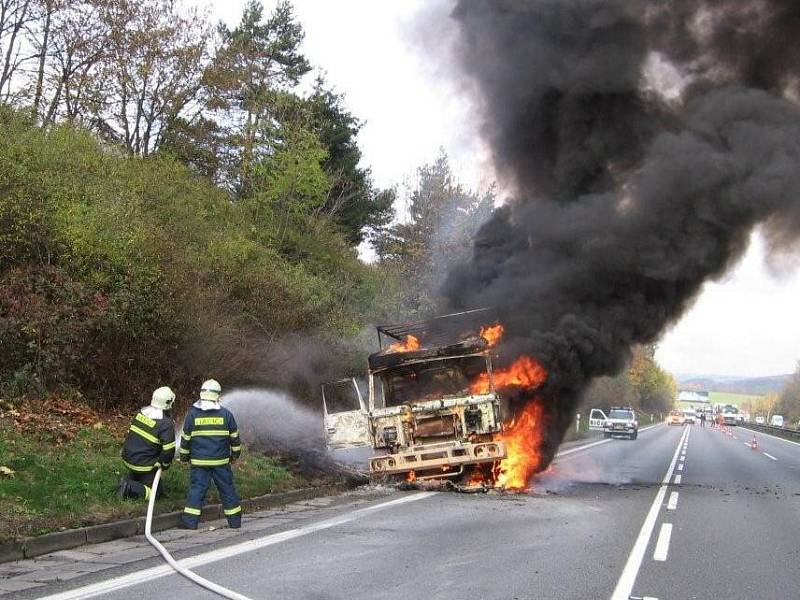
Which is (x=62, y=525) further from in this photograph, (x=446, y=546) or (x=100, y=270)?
(x=100, y=270)

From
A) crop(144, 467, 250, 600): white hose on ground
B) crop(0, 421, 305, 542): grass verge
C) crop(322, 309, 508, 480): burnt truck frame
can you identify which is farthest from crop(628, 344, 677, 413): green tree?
crop(144, 467, 250, 600): white hose on ground

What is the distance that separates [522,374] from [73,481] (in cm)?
795

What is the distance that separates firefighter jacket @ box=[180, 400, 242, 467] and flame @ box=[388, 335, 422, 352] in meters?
5.13

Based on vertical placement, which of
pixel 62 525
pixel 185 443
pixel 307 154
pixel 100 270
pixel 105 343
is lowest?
pixel 62 525

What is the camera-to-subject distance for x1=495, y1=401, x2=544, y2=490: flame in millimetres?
13117

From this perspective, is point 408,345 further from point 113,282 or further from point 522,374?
point 113,282

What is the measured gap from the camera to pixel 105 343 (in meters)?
13.1

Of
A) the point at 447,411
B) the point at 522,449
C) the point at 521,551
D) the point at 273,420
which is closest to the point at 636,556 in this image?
the point at 521,551

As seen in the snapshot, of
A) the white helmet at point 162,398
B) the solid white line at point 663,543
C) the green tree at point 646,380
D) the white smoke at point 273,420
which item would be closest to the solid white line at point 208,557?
the white helmet at point 162,398

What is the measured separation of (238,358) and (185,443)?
7.07 m

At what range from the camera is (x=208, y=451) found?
845cm

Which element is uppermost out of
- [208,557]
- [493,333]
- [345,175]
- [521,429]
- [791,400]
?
[345,175]

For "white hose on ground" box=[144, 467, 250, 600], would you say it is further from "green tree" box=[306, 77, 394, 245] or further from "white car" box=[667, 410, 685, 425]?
"white car" box=[667, 410, 685, 425]

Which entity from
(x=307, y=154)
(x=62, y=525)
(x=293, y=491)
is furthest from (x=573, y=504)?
(x=307, y=154)
